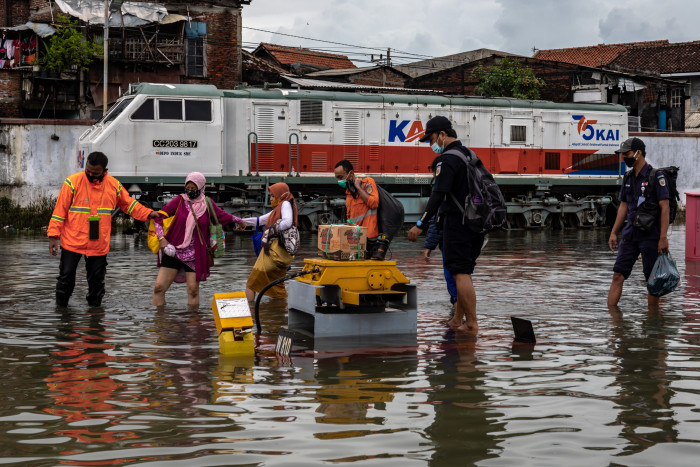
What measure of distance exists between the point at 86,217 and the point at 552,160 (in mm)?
21276

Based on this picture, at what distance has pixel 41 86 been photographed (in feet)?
118

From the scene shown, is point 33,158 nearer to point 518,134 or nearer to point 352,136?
point 352,136

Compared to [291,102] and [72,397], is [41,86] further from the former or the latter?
[72,397]

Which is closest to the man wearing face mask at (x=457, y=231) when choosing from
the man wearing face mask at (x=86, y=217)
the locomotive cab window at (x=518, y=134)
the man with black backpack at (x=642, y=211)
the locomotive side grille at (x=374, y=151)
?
the man with black backpack at (x=642, y=211)

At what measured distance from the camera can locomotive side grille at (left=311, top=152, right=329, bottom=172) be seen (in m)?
25.9

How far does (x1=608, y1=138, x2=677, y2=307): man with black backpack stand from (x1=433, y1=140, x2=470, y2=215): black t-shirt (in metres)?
2.14

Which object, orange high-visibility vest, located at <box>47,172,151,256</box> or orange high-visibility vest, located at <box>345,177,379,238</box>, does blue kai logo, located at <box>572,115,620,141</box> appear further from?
orange high-visibility vest, located at <box>47,172,151,256</box>

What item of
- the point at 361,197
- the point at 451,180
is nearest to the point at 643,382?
the point at 451,180

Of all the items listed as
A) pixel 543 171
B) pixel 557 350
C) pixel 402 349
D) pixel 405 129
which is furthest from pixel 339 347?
pixel 543 171

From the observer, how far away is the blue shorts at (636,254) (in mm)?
10109

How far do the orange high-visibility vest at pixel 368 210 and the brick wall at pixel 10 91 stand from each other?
27.9 m

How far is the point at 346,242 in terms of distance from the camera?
328 inches

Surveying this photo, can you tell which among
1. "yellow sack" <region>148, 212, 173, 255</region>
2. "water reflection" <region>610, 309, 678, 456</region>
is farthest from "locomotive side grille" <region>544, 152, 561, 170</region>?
"yellow sack" <region>148, 212, 173, 255</region>

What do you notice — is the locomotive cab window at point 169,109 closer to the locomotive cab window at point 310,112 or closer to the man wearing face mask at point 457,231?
the locomotive cab window at point 310,112
